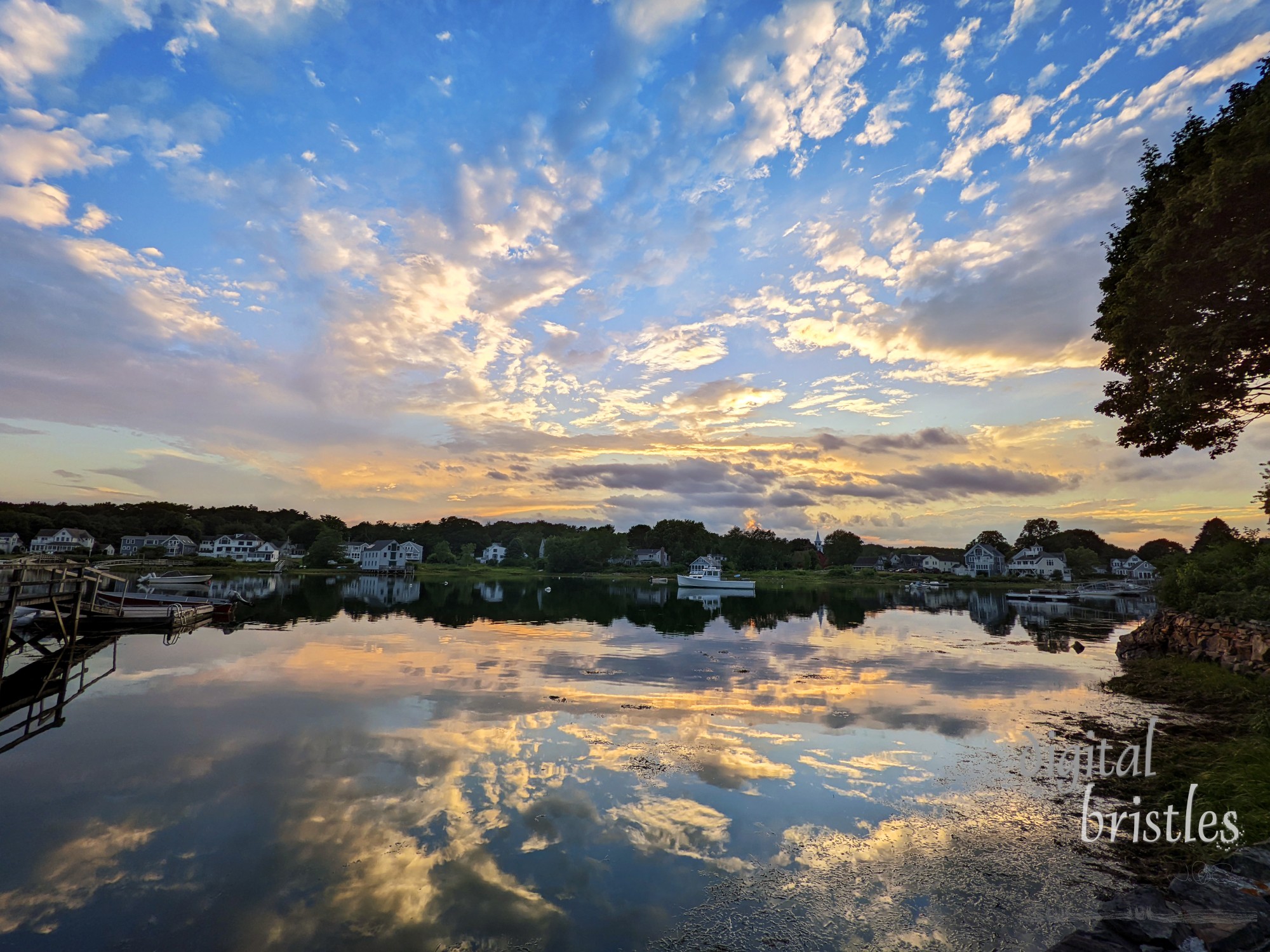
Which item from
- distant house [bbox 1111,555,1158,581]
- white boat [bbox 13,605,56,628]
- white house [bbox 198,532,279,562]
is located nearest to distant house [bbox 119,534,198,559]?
white house [bbox 198,532,279,562]

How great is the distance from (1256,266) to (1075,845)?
1201 cm

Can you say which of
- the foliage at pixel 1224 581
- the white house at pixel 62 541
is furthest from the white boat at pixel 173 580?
the foliage at pixel 1224 581

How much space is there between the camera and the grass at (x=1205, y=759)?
27.4 ft

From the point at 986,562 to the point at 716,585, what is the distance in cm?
8426

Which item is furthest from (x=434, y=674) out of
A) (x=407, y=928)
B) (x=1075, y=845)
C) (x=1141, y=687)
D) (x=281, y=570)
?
(x=281, y=570)

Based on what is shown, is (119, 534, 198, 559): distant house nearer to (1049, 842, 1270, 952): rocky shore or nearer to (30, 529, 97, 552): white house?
(30, 529, 97, 552): white house

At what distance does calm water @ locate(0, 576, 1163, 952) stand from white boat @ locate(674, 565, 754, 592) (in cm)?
6781

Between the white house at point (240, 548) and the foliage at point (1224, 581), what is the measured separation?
484 feet

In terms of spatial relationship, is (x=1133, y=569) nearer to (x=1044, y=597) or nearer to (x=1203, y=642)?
(x=1044, y=597)

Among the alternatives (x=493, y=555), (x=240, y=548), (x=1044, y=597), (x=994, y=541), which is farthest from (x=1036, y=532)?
(x=240, y=548)

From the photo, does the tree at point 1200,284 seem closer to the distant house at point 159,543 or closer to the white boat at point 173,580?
the white boat at point 173,580

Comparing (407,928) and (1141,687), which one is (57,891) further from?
(1141,687)

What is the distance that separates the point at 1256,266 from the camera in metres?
12.1

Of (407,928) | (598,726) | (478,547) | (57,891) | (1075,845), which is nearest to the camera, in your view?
(407,928)
